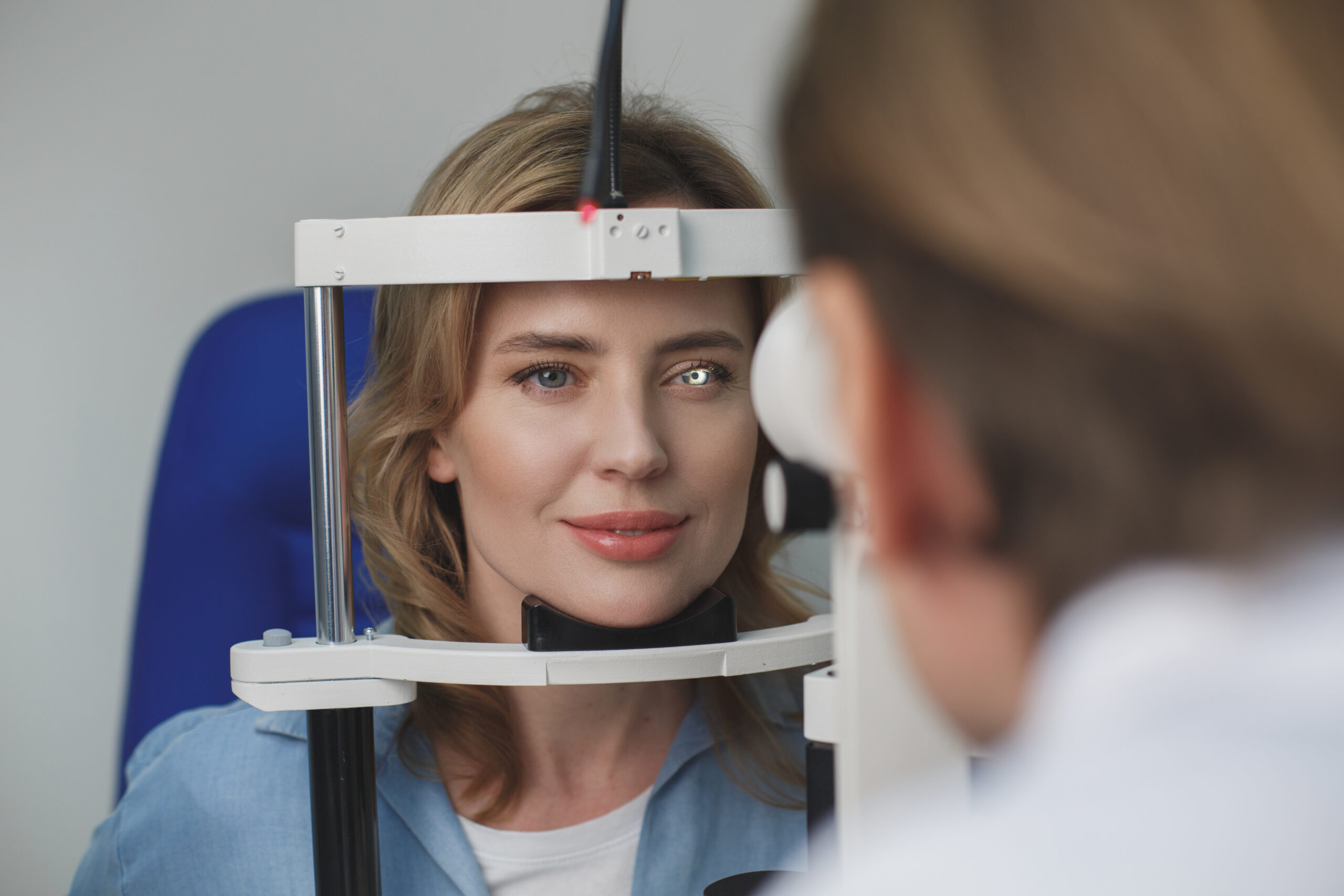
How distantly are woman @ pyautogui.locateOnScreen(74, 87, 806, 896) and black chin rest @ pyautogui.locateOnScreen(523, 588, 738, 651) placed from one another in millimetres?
31

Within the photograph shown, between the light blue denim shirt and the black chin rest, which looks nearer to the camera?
the black chin rest

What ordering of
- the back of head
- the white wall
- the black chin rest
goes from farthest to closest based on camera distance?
the white wall → the black chin rest → the back of head

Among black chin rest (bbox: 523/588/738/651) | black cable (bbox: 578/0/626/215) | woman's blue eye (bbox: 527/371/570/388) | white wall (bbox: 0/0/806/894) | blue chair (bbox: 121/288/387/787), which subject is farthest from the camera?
white wall (bbox: 0/0/806/894)

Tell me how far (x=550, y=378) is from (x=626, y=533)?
16 cm

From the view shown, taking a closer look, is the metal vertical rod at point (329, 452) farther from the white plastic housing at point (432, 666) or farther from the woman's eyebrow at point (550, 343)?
the woman's eyebrow at point (550, 343)

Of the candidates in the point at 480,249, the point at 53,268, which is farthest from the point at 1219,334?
the point at 53,268

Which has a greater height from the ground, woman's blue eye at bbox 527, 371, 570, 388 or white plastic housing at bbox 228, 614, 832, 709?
woman's blue eye at bbox 527, 371, 570, 388

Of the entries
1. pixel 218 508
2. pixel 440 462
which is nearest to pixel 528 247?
pixel 440 462

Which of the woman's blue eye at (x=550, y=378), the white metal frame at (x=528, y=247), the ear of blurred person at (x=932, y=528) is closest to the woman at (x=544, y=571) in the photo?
the woman's blue eye at (x=550, y=378)

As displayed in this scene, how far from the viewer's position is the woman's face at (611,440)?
0.94 meters

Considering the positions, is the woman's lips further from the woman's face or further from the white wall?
the white wall

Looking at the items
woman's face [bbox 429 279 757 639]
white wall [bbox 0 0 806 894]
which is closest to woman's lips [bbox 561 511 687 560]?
woman's face [bbox 429 279 757 639]

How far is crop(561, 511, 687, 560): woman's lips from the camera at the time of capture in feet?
3.10

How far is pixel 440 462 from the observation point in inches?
44.6
